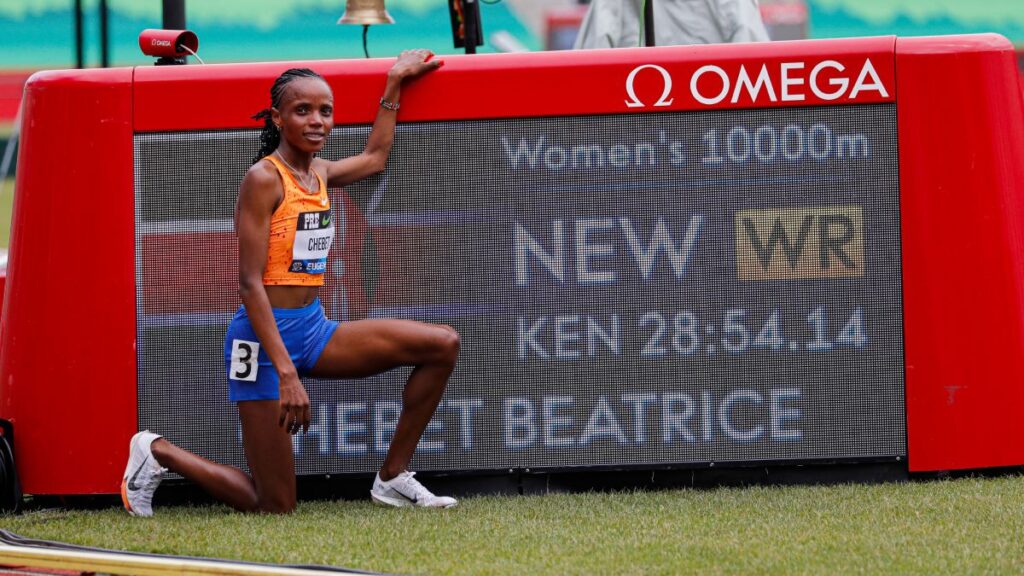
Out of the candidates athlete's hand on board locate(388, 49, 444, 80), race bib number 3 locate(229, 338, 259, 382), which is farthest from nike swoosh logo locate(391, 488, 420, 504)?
athlete's hand on board locate(388, 49, 444, 80)

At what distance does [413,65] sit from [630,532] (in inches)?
67.4

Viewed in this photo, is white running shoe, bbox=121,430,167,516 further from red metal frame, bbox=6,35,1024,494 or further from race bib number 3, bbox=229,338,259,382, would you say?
race bib number 3, bbox=229,338,259,382

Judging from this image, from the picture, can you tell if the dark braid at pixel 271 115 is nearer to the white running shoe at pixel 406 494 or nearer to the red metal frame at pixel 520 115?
the red metal frame at pixel 520 115

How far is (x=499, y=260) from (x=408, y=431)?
25.0 inches

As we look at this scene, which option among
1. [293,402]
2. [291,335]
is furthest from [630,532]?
[291,335]

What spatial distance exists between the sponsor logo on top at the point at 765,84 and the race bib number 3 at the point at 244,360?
1452mm

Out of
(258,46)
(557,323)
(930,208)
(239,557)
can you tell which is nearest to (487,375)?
(557,323)

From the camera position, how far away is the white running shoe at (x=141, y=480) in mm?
5066

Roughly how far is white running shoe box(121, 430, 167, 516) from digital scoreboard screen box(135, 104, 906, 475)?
311 mm

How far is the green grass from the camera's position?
4059mm

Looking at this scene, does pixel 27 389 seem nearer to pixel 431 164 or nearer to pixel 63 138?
pixel 63 138

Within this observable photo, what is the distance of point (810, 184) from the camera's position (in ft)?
16.8

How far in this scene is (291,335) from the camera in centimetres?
497

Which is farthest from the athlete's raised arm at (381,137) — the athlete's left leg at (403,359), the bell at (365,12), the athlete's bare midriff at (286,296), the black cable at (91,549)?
the bell at (365,12)
